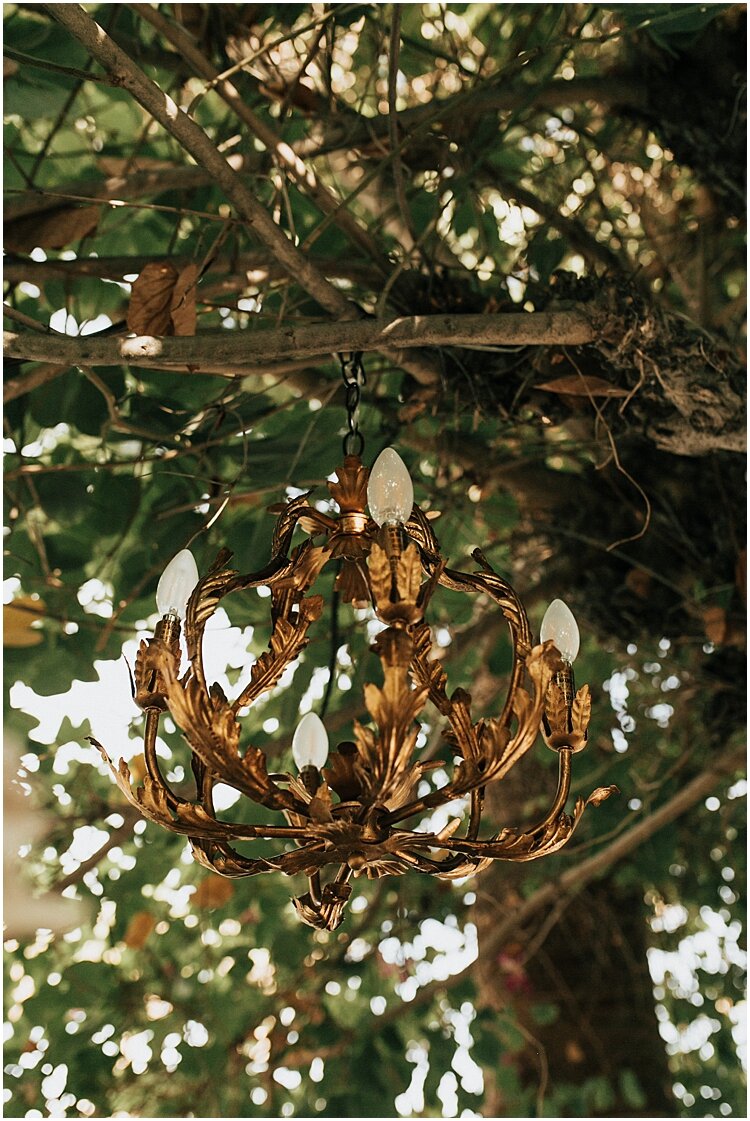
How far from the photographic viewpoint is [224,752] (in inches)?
28.7

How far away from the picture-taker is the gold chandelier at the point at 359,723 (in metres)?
0.71

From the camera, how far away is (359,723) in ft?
2.24

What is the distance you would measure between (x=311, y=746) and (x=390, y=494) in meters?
0.20

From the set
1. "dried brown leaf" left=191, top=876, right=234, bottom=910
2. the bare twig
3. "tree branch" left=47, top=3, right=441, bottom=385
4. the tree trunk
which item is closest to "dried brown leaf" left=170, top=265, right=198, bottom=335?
"tree branch" left=47, top=3, right=441, bottom=385

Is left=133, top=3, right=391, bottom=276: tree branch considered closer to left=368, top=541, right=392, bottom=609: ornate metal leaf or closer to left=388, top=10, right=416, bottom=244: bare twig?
left=388, top=10, right=416, bottom=244: bare twig

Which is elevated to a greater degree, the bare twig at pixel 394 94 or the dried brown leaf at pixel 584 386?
the bare twig at pixel 394 94

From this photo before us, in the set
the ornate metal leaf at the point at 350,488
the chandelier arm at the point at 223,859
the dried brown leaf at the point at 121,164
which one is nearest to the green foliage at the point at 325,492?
the dried brown leaf at the point at 121,164

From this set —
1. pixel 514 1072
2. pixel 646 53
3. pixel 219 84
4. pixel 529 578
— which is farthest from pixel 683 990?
pixel 219 84

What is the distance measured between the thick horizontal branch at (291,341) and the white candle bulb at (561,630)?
347 mm

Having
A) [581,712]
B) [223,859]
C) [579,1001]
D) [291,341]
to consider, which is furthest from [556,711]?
[579,1001]

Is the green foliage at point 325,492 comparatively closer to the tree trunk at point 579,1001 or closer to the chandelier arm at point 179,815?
the tree trunk at point 579,1001

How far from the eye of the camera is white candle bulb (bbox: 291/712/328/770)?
79cm

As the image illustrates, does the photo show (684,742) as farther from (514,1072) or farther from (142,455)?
(142,455)

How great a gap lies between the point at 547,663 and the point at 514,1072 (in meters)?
1.77
